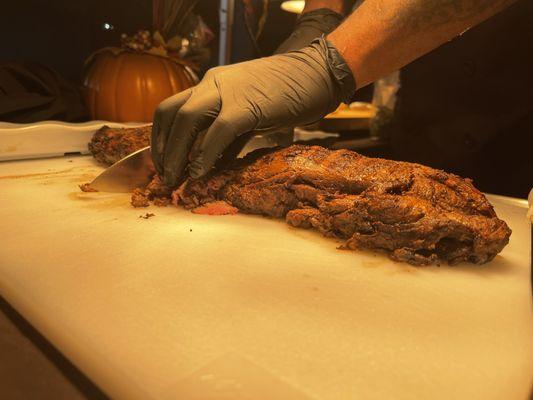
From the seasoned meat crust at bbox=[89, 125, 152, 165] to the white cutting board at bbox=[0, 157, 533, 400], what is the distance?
0.65m

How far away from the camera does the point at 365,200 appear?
4.38 feet

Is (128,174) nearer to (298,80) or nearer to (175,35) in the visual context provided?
(298,80)

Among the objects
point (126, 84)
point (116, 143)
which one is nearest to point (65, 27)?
point (126, 84)

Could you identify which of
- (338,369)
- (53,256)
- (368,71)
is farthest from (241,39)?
(338,369)

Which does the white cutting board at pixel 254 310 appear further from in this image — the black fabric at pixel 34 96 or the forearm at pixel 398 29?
the black fabric at pixel 34 96

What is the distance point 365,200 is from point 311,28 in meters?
1.45

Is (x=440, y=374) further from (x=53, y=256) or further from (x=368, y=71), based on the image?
(x=368, y=71)

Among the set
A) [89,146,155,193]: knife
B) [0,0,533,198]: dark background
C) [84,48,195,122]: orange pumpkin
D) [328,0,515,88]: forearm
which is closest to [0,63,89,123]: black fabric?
[84,48,195,122]: orange pumpkin

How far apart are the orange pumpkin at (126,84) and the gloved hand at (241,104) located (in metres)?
1.53

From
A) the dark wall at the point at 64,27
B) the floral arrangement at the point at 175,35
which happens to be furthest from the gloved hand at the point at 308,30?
the dark wall at the point at 64,27

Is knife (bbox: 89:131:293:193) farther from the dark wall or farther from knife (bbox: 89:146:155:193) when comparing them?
the dark wall

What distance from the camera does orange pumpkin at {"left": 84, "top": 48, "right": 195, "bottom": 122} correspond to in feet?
9.93

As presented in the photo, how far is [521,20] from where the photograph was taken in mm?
2451

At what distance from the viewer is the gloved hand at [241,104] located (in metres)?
1.56
